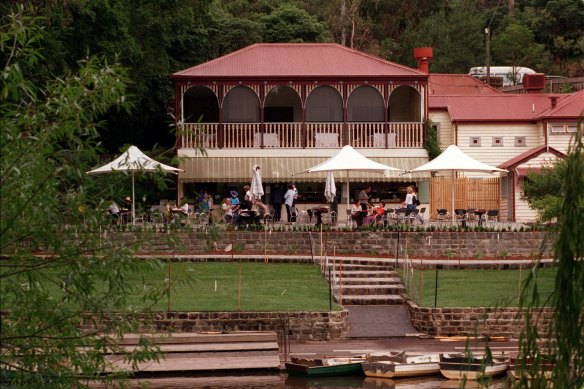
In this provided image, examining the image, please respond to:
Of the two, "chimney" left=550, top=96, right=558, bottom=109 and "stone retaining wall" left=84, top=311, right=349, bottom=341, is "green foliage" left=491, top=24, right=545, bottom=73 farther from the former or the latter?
"stone retaining wall" left=84, top=311, right=349, bottom=341

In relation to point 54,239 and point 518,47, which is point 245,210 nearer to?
point 54,239

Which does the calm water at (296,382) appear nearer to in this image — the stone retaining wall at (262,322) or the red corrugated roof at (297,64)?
the stone retaining wall at (262,322)

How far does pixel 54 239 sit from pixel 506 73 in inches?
2283

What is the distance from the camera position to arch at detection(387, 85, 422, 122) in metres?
49.6

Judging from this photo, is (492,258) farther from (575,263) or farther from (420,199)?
(575,263)

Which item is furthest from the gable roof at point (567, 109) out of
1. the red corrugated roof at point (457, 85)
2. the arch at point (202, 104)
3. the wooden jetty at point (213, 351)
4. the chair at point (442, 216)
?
the wooden jetty at point (213, 351)

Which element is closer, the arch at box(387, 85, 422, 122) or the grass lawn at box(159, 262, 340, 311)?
the grass lawn at box(159, 262, 340, 311)

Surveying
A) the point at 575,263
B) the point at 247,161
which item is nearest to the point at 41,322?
the point at 575,263

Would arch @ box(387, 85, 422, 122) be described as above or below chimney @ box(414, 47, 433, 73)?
below

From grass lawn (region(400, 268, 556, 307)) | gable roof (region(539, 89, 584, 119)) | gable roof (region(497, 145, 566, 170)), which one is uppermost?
gable roof (region(539, 89, 584, 119))

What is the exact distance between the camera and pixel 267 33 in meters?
64.5

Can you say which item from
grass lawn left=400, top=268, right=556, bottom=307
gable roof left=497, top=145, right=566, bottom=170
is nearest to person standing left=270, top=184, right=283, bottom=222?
gable roof left=497, top=145, right=566, bottom=170

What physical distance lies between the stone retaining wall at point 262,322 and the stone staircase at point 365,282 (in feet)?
7.41

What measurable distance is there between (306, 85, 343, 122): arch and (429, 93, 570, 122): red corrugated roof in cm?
479
